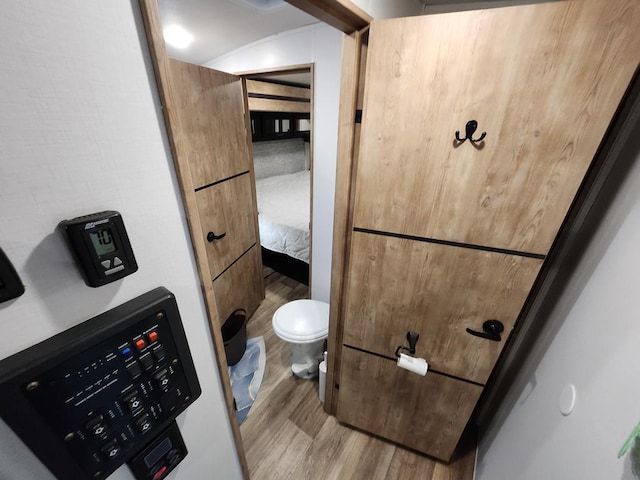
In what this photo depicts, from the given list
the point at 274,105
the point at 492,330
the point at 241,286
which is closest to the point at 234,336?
the point at 241,286

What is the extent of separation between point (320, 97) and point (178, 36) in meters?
1.43

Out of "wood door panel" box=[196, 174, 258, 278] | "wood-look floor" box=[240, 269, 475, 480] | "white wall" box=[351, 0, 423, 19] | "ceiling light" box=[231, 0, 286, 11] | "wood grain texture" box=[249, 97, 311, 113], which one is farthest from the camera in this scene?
"wood grain texture" box=[249, 97, 311, 113]

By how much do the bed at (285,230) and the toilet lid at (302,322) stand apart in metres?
0.75

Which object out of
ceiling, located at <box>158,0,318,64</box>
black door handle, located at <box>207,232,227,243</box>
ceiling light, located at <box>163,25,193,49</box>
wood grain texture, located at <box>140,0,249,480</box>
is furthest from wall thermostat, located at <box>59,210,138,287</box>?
ceiling light, located at <box>163,25,193,49</box>

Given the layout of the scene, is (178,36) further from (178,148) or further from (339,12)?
(178,148)

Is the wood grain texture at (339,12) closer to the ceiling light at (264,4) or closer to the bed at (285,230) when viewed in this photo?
the ceiling light at (264,4)

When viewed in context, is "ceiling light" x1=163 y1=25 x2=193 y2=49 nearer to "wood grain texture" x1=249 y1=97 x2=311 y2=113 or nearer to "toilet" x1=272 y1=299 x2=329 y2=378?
"wood grain texture" x1=249 y1=97 x2=311 y2=113

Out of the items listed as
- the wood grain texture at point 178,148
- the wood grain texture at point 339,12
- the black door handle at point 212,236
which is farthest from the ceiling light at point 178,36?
the wood grain texture at point 178,148

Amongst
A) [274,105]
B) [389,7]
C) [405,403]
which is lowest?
[405,403]

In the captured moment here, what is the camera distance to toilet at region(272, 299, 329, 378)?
1.72 m

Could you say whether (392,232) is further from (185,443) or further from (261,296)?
(261,296)

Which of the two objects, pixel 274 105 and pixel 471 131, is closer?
pixel 471 131

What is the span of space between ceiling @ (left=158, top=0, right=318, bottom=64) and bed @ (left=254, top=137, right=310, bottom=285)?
64.2 inches

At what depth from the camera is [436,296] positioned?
1.06m
